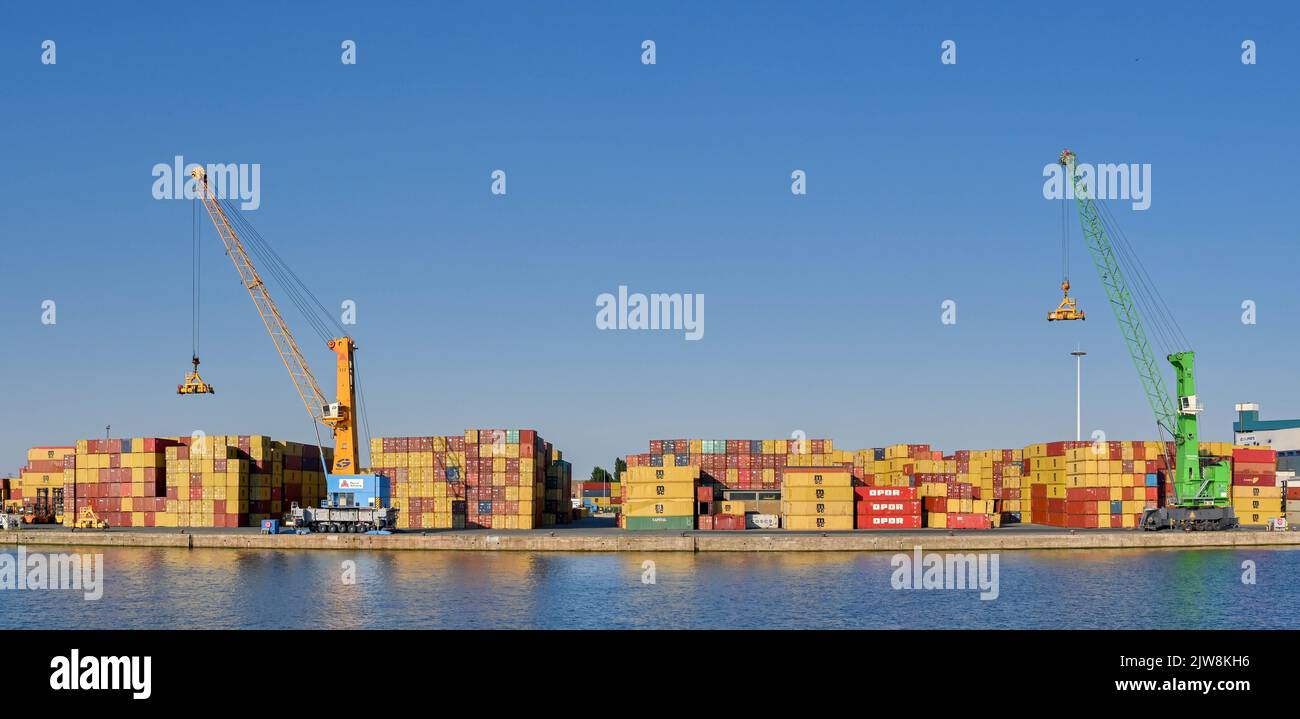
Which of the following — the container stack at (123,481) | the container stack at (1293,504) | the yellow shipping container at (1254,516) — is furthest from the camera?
the container stack at (1293,504)

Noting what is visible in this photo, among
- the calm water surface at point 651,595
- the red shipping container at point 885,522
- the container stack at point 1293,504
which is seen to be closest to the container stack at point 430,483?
the calm water surface at point 651,595

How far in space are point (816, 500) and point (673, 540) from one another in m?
20.5

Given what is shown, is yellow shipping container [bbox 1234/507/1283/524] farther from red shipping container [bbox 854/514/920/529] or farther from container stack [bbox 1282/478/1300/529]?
red shipping container [bbox 854/514/920/529]

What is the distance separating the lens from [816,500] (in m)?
108

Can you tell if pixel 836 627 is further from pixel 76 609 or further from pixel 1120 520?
pixel 1120 520

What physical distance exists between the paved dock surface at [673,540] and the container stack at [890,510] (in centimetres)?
86

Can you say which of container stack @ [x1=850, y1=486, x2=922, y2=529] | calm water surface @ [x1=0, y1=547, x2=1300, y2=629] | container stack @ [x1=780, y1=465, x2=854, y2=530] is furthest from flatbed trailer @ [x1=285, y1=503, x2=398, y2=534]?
container stack @ [x1=850, y1=486, x2=922, y2=529]

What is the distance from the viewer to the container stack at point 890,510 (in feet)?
351

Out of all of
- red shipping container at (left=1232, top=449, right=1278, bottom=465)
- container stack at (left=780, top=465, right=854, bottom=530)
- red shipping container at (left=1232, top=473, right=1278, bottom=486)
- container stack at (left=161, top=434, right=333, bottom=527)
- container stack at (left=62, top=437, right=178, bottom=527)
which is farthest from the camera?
red shipping container at (left=1232, top=449, right=1278, bottom=465)

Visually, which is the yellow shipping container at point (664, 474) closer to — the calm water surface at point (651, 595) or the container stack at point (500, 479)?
the container stack at point (500, 479)

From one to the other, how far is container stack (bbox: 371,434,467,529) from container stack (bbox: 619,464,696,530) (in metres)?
18.0

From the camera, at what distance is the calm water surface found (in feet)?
173
